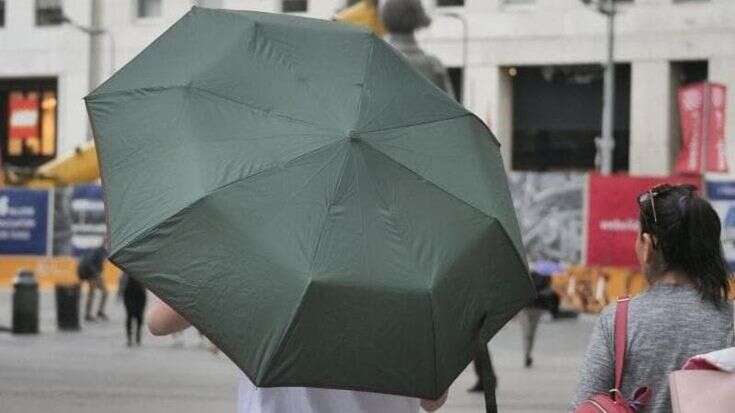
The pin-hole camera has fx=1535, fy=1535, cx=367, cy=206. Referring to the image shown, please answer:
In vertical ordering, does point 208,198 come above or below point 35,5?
below

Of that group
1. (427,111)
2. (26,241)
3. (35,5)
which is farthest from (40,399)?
(35,5)

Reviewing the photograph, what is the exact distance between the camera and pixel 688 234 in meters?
4.07

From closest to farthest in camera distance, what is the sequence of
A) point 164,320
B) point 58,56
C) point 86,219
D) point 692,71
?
point 164,320
point 86,219
point 692,71
point 58,56

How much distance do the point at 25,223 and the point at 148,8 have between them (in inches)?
1083

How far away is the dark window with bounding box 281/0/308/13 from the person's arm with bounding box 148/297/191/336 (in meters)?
53.1

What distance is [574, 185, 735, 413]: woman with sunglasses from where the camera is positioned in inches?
160

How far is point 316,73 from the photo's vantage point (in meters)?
4.07

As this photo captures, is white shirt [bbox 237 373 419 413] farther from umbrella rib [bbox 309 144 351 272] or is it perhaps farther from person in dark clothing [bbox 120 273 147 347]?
person in dark clothing [bbox 120 273 147 347]

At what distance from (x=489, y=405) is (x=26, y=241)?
29.3 m

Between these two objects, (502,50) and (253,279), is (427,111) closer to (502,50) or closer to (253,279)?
(253,279)

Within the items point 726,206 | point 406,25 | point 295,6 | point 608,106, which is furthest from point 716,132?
point 406,25

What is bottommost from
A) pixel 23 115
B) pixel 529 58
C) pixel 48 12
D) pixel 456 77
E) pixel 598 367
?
pixel 598 367

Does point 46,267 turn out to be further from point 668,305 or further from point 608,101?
point 668,305

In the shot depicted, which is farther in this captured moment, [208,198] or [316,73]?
[316,73]
